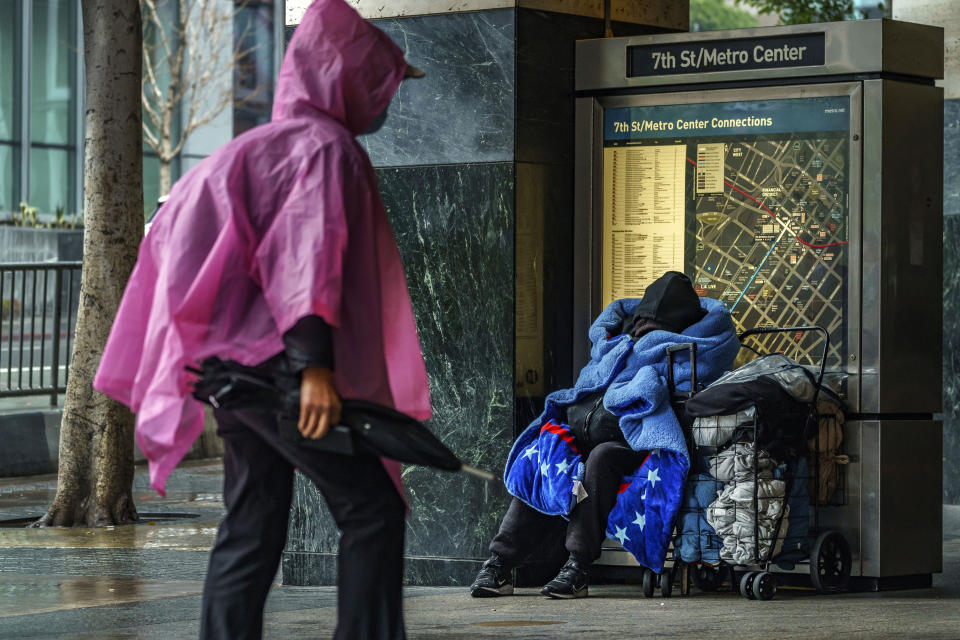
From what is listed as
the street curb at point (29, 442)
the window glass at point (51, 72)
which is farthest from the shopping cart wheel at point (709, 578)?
the window glass at point (51, 72)

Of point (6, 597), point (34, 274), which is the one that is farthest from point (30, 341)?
point (6, 597)

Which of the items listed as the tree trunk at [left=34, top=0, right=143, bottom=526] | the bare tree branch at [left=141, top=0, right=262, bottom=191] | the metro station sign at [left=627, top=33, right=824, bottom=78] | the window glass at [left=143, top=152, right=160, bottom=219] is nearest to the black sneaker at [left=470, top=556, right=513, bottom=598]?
the metro station sign at [left=627, top=33, right=824, bottom=78]

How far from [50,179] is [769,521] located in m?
31.1

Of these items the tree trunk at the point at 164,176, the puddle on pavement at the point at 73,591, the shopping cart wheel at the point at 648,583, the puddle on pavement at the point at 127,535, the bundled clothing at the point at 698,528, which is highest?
the tree trunk at the point at 164,176

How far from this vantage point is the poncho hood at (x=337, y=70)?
4.38 meters

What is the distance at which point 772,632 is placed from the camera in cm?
550

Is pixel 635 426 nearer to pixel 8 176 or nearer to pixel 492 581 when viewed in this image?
pixel 492 581

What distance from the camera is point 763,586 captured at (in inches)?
247

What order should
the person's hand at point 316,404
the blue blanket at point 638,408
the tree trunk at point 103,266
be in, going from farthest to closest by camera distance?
the tree trunk at point 103,266 < the blue blanket at point 638,408 < the person's hand at point 316,404

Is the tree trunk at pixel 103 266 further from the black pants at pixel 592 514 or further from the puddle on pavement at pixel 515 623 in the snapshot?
the puddle on pavement at pixel 515 623

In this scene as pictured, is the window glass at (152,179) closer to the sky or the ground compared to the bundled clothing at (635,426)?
closer to the sky

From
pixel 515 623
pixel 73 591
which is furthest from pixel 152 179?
pixel 515 623

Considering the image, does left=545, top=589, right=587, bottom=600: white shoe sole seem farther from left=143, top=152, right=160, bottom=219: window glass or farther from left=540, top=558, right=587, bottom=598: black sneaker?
left=143, top=152, right=160, bottom=219: window glass

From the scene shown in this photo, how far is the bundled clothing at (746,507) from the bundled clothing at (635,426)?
0.16 metres
